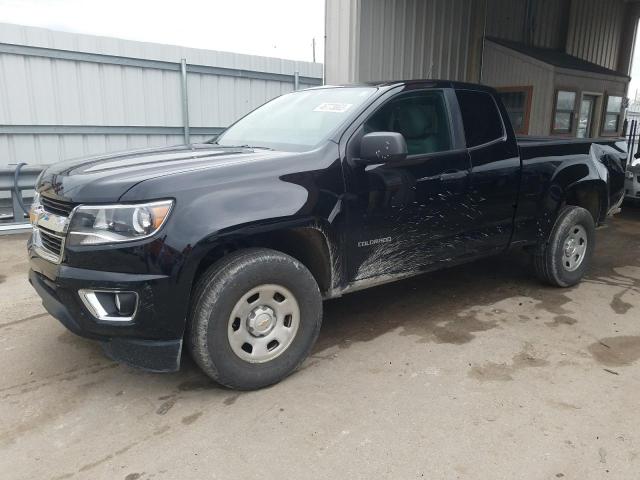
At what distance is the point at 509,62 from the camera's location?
1123 centimetres

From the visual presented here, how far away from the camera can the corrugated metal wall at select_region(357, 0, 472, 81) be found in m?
7.89

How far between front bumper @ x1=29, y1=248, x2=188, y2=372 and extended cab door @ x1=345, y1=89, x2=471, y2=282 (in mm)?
1184

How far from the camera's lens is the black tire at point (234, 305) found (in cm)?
276

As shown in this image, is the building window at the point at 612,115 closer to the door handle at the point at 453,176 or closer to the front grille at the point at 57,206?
the door handle at the point at 453,176

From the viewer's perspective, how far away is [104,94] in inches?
310

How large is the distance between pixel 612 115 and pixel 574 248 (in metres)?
11.3

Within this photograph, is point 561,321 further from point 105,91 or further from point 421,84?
point 105,91

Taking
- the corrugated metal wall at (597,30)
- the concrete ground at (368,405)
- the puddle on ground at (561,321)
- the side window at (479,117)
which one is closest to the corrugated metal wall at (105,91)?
the concrete ground at (368,405)

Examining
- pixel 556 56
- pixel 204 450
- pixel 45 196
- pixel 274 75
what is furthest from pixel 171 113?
pixel 556 56

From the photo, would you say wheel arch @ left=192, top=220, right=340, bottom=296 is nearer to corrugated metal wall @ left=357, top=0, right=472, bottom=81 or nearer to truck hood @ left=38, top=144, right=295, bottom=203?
truck hood @ left=38, top=144, right=295, bottom=203

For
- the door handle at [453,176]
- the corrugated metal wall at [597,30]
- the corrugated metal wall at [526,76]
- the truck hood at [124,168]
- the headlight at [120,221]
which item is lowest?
the headlight at [120,221]

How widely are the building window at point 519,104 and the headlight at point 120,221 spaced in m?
10.3

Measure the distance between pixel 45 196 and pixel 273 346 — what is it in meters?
1.56

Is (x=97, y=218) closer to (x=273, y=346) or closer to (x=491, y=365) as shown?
(x=273, y=346)
